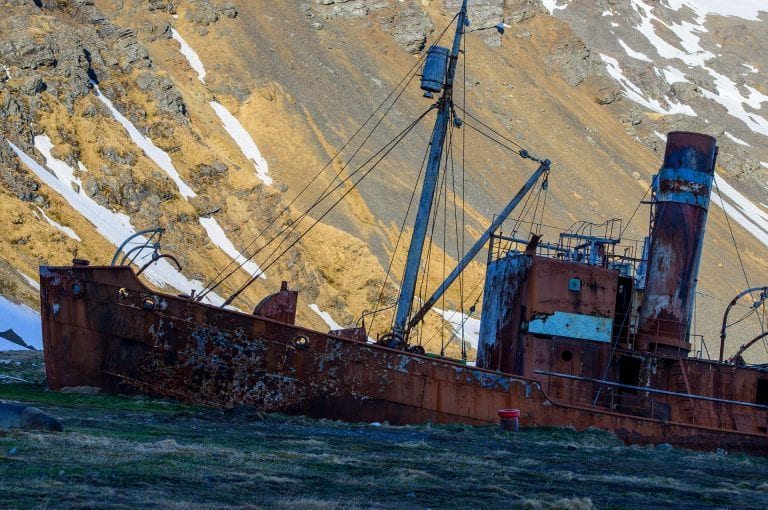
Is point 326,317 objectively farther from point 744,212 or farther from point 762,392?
point 744,212

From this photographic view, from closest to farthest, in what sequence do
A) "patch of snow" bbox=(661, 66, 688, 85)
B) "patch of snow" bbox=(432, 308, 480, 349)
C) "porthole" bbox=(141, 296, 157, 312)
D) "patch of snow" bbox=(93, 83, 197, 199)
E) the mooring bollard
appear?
1. "porthole" bbox=(141, 296, 157, 312)
2. the mooring bollard
3. "patch of snow" bbox=(432, 308, 480, 349)
4. "patch of snow" bbox=(93, 83, 197, 199)
5. "patch of snow" bbox=(661, 66, 688, 85)

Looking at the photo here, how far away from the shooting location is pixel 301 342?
72.7 ft

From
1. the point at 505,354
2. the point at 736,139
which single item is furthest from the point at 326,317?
the point at 736,139

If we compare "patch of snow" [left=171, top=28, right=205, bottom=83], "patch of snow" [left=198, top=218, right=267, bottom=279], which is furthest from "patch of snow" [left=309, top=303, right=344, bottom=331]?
"patch of snow" [left=171, top=28, right=205, bottom=83]

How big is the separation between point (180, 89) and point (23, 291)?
40285 mm

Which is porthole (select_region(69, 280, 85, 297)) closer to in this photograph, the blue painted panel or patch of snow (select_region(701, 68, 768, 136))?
the blue painted panel

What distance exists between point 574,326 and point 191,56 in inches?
2941

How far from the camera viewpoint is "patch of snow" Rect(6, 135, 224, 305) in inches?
2339

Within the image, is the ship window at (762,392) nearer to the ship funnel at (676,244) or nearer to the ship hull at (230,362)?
the ship funnel at (676,244)

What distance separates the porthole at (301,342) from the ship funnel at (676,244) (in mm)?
8631

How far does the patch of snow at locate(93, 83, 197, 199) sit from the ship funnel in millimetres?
47763

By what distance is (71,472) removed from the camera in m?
11.3

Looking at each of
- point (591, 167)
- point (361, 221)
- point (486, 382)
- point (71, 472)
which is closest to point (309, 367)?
point (486, 382)

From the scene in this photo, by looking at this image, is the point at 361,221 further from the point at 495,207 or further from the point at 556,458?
the point at 556,458
